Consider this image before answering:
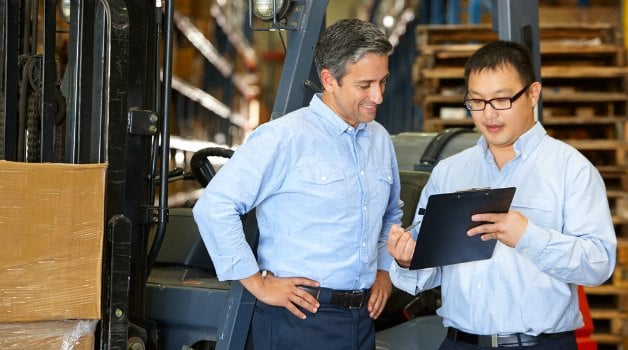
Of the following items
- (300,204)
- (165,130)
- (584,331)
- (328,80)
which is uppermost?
(328,80)

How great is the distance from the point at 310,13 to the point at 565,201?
1283mm

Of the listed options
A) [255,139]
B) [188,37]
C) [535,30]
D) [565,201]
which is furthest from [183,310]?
[188,37]

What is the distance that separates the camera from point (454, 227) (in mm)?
2566

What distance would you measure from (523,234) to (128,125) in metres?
1.40

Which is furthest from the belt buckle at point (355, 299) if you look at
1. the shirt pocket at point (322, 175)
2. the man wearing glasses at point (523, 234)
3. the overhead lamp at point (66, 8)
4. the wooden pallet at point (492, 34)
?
the wooden pallet at point (492, 34)

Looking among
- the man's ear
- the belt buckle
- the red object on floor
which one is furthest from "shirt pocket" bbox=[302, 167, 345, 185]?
the red object on floor

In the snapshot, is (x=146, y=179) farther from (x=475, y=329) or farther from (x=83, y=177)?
(x=475, y=329)

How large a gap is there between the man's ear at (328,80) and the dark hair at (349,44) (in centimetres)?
2

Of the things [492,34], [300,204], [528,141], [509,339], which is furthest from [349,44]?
[492,34]

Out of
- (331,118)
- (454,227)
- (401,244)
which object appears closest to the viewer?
(454,227)

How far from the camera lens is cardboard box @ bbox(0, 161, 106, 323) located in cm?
253

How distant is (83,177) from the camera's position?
2.65 meters

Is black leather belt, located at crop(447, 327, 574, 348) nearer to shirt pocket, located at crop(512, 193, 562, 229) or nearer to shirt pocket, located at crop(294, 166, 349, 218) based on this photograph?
shirt pocket, located at crop(512, 193, 562, 229)

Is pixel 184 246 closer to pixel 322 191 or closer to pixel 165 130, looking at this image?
pixel 165 130
